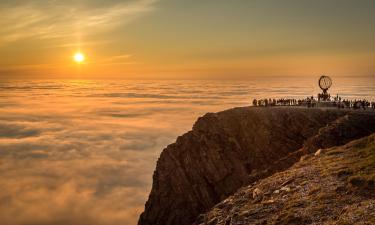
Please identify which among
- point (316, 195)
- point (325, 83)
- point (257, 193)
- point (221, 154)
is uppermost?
point (325, 83)

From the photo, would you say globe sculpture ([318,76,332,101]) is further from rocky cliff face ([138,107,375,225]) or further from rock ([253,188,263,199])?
rock ([253,188,263,199])

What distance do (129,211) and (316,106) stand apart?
222 ft

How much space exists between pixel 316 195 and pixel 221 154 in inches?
1269

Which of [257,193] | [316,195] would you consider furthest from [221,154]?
[316,195]

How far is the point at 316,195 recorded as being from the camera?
29453 mm

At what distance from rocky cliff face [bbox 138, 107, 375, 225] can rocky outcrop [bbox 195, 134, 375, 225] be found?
763 inches

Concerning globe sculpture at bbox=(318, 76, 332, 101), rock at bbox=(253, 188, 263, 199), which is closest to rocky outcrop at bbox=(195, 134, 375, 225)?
rock at bbox=(253, 188, 263, 199)

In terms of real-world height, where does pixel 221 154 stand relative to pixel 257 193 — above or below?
above

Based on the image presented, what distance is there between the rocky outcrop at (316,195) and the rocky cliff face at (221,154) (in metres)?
19.4

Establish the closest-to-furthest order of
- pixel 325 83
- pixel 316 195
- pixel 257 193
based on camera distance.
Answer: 1. pixel 316 195
2. pixel 257 193
3. pixel 325 83

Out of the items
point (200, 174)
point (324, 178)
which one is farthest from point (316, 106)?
point (324, 178)

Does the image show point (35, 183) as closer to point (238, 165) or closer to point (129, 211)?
point (129, 211)

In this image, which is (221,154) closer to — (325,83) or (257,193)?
(257,193)

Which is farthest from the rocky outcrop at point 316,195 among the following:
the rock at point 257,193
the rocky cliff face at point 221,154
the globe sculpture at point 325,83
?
the globe sculpture at point 325,83
